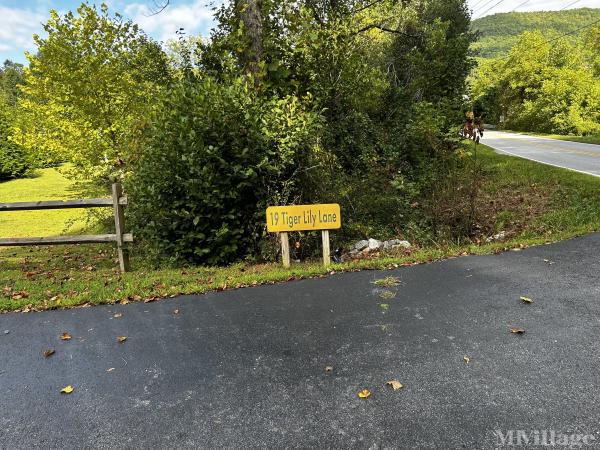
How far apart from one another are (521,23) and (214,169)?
4180 inches

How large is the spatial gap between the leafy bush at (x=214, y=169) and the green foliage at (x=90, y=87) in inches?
214

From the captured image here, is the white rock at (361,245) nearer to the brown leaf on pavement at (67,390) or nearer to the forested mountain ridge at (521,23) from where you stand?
the brown leaf on pavement at (67,390)

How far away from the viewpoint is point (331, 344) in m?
3.83

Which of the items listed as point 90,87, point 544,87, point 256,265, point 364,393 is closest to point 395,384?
point 364,393

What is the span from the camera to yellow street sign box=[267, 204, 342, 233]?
640 centimetres

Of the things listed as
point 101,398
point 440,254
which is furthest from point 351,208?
point 101,398

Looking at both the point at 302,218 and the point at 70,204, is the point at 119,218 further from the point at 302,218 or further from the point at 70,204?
the point at 302,218

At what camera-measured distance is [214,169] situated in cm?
708

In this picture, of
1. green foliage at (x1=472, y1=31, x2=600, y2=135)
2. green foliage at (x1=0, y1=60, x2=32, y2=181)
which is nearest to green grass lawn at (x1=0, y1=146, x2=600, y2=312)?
green foliage at (x1=0, y1=60, x2=32, y2=181)

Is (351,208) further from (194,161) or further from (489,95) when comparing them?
(489,95)

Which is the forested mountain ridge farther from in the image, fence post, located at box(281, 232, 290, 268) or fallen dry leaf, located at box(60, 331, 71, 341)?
fallen dry leaf, located at box(60, 331, 71, 341)

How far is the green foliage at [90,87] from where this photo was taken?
12219 millimetres

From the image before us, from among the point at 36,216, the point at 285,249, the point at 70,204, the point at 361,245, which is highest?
the point at 70,204

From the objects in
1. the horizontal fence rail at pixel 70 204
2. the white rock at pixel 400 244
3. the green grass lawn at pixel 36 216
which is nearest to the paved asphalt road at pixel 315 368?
the horizontal fence rail at pixel 70 204
